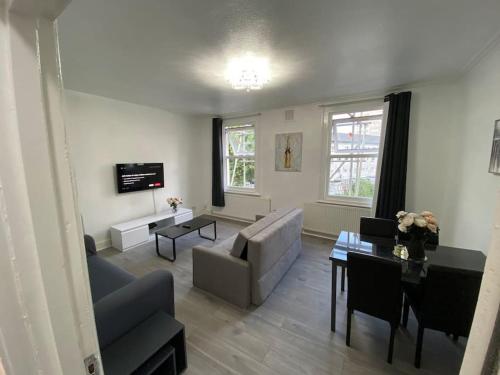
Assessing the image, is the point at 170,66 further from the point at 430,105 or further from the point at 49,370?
the point at 430,105

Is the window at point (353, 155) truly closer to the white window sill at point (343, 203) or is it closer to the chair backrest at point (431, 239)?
the white window sill at point (343, 203)

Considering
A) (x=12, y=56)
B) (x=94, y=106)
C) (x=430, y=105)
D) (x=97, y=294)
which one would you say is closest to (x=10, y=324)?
(x=12, y=56)

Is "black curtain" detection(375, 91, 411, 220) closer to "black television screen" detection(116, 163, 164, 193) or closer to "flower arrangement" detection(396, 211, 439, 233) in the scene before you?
"flower arrangement" detection(396, 211, 439, 233)

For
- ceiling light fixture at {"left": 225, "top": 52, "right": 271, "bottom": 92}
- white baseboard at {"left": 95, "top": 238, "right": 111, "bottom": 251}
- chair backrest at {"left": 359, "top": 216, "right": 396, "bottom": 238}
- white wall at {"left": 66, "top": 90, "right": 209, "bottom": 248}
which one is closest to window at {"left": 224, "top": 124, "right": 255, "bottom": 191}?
white wall at {"left": 66, "top": 90, "right": 209, "bottom": 248}

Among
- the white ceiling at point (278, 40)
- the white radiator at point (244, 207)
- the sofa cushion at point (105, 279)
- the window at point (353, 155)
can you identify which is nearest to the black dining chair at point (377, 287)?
Result: the white ceiling at point (278, 40)

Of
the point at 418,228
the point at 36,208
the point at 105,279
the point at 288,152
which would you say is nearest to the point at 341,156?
the point at 288,152

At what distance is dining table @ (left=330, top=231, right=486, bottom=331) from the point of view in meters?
1.61

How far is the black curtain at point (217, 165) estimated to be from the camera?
4.92m

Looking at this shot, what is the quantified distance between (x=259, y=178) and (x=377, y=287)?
10.8 ft

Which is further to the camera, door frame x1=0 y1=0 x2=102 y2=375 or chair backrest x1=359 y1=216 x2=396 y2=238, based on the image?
chair backrest x1=359 y1=216 x2=396 y2=238

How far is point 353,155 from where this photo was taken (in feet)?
12.0

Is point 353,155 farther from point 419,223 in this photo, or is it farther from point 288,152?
point 419,223

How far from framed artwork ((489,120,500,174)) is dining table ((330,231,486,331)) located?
74 cm

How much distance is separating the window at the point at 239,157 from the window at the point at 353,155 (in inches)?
66.9
